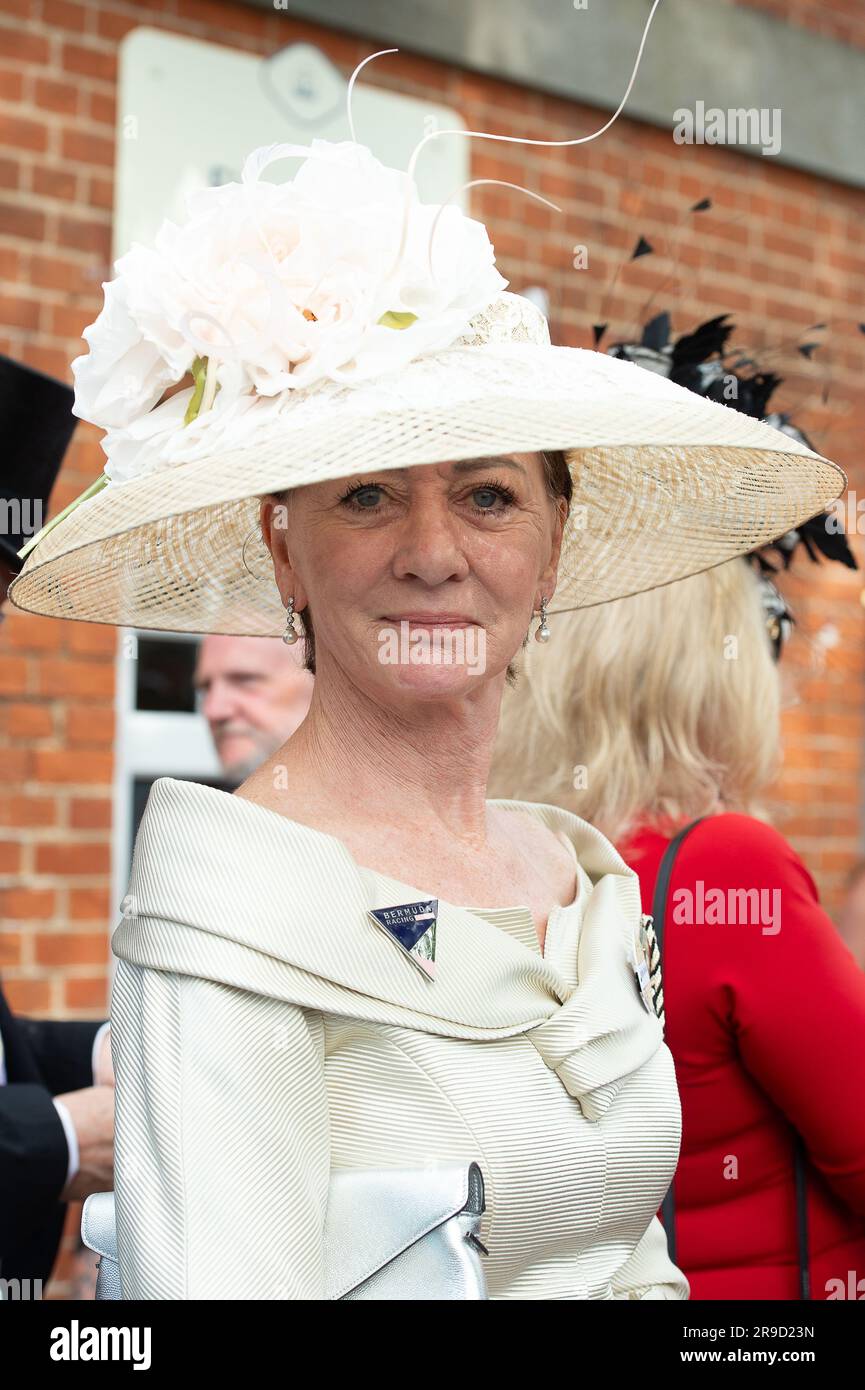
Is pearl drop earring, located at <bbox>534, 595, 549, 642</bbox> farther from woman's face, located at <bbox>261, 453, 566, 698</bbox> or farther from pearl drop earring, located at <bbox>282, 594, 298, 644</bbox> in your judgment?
pearl drop earring, located at <bbox>282, 594, 298, 644</bbox>

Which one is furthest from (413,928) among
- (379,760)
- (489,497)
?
(489,497)

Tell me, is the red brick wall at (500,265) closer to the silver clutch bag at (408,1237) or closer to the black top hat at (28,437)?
the black top hat at (28,437)

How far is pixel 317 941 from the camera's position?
147 centimetres

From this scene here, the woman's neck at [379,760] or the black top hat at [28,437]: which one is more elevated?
the black top hat at [28,437]

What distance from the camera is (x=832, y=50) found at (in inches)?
215

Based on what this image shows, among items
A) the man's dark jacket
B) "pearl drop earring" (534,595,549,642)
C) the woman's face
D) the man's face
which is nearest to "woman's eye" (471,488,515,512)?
the woman's face

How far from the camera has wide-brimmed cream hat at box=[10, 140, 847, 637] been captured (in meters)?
1.51

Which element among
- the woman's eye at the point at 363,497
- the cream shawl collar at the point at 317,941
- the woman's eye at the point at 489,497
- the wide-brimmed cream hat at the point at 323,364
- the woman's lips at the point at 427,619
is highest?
the wide-brimmed cream hat at the point at 323,364

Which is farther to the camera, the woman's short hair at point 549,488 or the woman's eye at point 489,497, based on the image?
the woman's short hair at point 549,488

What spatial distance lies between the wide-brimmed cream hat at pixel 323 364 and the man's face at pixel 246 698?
7.20ft

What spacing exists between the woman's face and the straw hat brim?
94mm

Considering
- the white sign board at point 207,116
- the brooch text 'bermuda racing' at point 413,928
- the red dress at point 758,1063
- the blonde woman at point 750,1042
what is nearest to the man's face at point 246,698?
the white sign board at point 207,116

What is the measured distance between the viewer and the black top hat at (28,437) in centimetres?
262

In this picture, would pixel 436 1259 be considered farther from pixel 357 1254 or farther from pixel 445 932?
pixel 445 932
